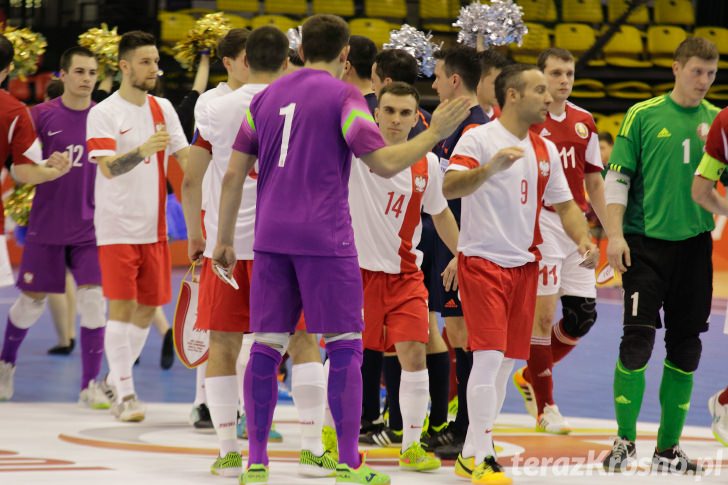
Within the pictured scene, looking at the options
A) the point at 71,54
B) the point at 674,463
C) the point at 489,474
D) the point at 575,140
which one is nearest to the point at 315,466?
the point at 489,474

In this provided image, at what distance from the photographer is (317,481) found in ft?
19.3

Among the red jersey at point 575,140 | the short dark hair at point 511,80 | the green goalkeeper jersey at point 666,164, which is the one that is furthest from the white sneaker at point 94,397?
the green goalkeeper jersey at point 666,164

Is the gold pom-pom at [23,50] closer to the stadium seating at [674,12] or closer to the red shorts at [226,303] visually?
the red shorts at [226,303]

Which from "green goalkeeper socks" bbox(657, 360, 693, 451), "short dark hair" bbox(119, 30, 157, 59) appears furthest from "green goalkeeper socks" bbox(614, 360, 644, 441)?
"short dark hair" bbox(119, 30, 157, 59)

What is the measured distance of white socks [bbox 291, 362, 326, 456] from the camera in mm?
5965

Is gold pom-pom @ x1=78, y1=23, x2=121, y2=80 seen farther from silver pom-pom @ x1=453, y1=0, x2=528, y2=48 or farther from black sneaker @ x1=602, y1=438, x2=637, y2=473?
black sneaker @ x1=602, y1=438, x2=637, y2=473

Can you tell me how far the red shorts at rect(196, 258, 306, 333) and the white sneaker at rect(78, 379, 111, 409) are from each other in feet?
8.22

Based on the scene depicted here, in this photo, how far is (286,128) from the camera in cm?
553

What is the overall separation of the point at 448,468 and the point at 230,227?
186 centimetres

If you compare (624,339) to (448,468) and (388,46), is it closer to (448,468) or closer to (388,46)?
(448,468)

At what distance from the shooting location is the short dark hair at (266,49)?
6.02 metres

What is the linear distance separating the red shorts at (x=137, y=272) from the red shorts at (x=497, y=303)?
274cm

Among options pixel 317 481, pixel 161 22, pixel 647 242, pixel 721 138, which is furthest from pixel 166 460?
pixel 161 22

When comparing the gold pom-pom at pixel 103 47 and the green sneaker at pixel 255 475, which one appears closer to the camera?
the green sneaker at pixel 255 475
